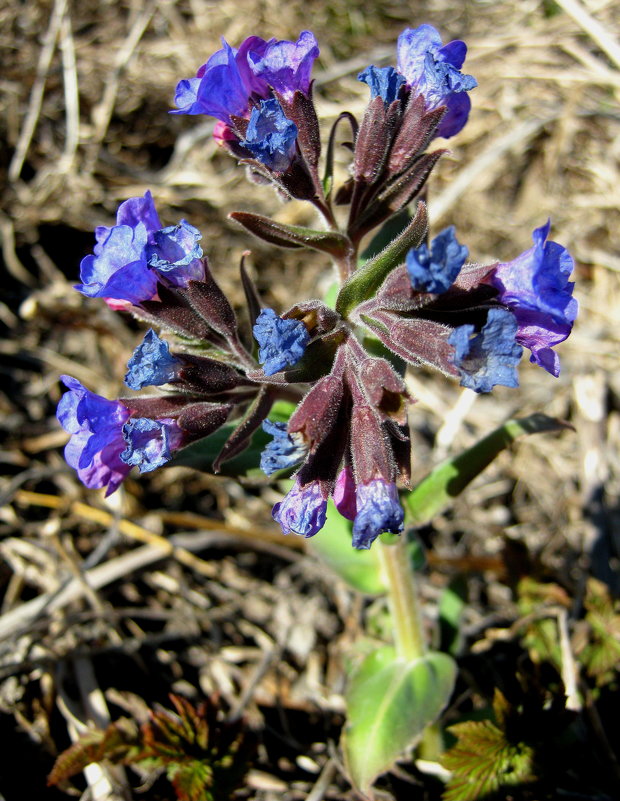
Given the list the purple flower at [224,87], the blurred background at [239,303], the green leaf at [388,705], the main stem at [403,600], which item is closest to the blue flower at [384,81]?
the purple flower at [224,87]

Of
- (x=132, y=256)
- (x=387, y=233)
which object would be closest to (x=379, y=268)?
(x=387, y=233)

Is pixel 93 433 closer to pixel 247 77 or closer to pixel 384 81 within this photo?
pixel 247 77

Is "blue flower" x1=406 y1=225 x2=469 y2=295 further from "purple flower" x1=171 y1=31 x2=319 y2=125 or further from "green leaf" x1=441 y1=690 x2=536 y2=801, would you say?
"green leaf" x1=441 y1=690 x2=536 y2=801

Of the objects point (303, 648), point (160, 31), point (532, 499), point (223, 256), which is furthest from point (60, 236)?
point (532, 499)

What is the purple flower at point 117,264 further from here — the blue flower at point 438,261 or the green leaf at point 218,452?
the blue flower at point 438,261

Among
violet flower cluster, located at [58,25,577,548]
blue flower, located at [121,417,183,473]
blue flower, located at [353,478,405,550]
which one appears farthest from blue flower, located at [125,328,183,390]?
blue flower, located at [353,478,405,550]

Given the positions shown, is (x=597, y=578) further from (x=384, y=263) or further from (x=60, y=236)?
(x=60, y=236)

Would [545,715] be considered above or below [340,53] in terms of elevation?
below

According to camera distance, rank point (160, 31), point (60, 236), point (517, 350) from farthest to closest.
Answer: point (160, 31) → point (60, 236) → point (517, 350)
